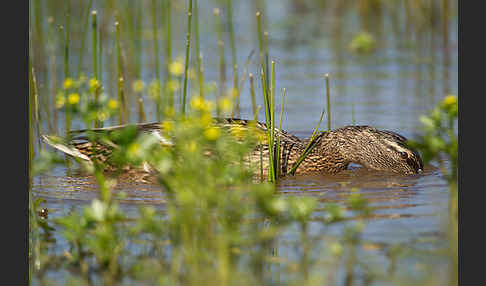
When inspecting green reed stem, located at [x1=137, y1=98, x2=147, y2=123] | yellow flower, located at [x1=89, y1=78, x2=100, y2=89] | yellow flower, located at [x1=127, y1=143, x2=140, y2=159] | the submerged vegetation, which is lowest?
the submerged vegetation

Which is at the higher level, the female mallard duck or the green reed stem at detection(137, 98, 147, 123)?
the green reed stem at detection(137, 98, 147, 123)

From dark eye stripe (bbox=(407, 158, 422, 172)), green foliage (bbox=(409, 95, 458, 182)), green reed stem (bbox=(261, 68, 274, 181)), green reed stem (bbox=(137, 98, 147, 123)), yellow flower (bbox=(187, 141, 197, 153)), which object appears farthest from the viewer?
green reed stem (bbox=(137, 98, 147, 123))

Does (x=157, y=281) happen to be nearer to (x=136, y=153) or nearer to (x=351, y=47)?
(x=136, y=153)

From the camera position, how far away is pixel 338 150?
8.27m

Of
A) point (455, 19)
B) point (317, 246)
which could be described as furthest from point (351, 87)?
point (317, 246)

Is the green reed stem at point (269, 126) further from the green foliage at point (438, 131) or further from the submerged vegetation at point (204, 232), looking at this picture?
the green foliage at point (438, 131)

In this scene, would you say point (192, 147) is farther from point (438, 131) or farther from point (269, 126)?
point (269, 126)

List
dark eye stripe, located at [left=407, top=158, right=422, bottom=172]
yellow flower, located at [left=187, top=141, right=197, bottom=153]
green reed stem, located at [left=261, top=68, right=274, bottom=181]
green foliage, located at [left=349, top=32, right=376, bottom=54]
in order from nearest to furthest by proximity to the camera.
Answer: yellow flower, located at [left=187, top=141, right=197, bottom=153]
green reed stem, located at [left=261, top=68, right=274, bottom=181]
dark eye stripe, located at [left=407, top=158, right=422, bottom=172]
green foliage, located at [left=349, top=32, right=376, bottom=54]

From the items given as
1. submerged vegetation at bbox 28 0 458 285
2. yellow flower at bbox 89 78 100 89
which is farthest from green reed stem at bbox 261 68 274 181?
yellow flower at bbox 89 78 100 89

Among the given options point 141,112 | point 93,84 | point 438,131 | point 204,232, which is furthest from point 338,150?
point 204,232

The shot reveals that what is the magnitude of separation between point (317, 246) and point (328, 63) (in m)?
7.97

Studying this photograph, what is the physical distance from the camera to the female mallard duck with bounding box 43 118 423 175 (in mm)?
7797

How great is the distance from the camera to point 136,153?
13.9 feet

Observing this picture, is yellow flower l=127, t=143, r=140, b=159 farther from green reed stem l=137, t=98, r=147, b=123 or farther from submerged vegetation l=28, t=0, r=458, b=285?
green reed stem l=137, t=98, r=147, b=123
